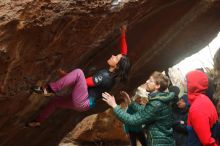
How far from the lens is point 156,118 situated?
265 inches

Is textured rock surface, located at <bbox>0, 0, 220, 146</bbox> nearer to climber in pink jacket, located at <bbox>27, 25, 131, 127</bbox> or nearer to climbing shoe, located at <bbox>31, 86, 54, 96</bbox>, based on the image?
climbing shoe, located at <bbox>31, 86, 54, 96</bbox>

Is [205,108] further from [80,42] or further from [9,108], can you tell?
[9,108]

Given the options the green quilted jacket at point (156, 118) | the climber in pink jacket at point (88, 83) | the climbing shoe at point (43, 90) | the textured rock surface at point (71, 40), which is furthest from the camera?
the climber in pink jacket at point (88, 83)

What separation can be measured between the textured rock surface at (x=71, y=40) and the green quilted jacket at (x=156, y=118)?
1.40 metres

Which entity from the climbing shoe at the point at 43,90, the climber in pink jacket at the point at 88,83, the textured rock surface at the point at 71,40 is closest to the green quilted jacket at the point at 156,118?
the climber in pink jacket at the point at 88,83

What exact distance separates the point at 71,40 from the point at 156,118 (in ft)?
5.96

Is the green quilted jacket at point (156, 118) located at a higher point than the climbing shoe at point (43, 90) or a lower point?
lower

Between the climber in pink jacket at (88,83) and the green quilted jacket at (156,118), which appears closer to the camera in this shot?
the green quilted jacket at (156,118)

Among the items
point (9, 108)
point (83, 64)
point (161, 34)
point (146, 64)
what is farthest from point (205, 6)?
point (9, 108)

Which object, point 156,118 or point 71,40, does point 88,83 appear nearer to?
point 71,40

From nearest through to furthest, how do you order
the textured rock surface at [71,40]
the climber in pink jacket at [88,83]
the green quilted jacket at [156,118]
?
the textured rock surface at [71,40] < the green quilted jacket at [156,118] < the climber in pink jacket at [88,83]

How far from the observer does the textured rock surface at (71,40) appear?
6.29m

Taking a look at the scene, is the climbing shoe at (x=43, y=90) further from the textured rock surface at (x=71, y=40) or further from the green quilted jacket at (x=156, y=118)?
the green quilted jacket at (x=156, y=118)

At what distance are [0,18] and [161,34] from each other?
13.7 feet
